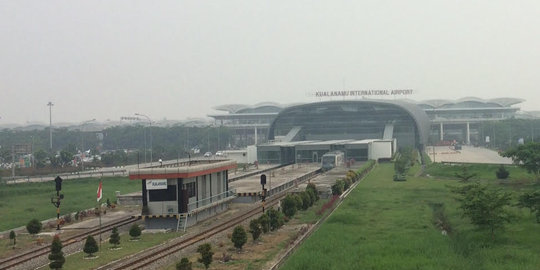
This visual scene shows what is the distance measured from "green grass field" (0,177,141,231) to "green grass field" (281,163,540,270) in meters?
22.4

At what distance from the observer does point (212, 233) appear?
109 feet

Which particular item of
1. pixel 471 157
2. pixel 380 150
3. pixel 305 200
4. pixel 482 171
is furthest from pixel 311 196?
pixel 471 157

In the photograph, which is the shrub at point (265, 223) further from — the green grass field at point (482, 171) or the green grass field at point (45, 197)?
the green grass field at point (482, 171)

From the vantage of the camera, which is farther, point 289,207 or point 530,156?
point 530,156

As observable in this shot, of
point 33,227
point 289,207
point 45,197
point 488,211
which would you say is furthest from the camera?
point 45,197

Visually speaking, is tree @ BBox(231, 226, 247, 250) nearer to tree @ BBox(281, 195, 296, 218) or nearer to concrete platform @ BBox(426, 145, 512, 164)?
tree @ BBox(281, 195, 296, 218)

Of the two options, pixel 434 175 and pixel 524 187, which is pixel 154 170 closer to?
pixel 524 187

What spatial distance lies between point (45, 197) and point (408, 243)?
4112 centimetres

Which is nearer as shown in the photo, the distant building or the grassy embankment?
the grassy embankment

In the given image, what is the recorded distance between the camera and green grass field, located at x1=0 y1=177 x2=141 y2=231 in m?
44.3

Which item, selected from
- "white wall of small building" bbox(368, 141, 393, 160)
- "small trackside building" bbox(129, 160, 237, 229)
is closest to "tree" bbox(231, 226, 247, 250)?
"small trackside building" bbox(129, 160, 237, 229)

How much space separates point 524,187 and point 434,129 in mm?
136494

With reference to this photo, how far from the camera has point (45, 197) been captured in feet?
187

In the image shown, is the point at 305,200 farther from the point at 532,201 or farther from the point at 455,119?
the point at 455,119
